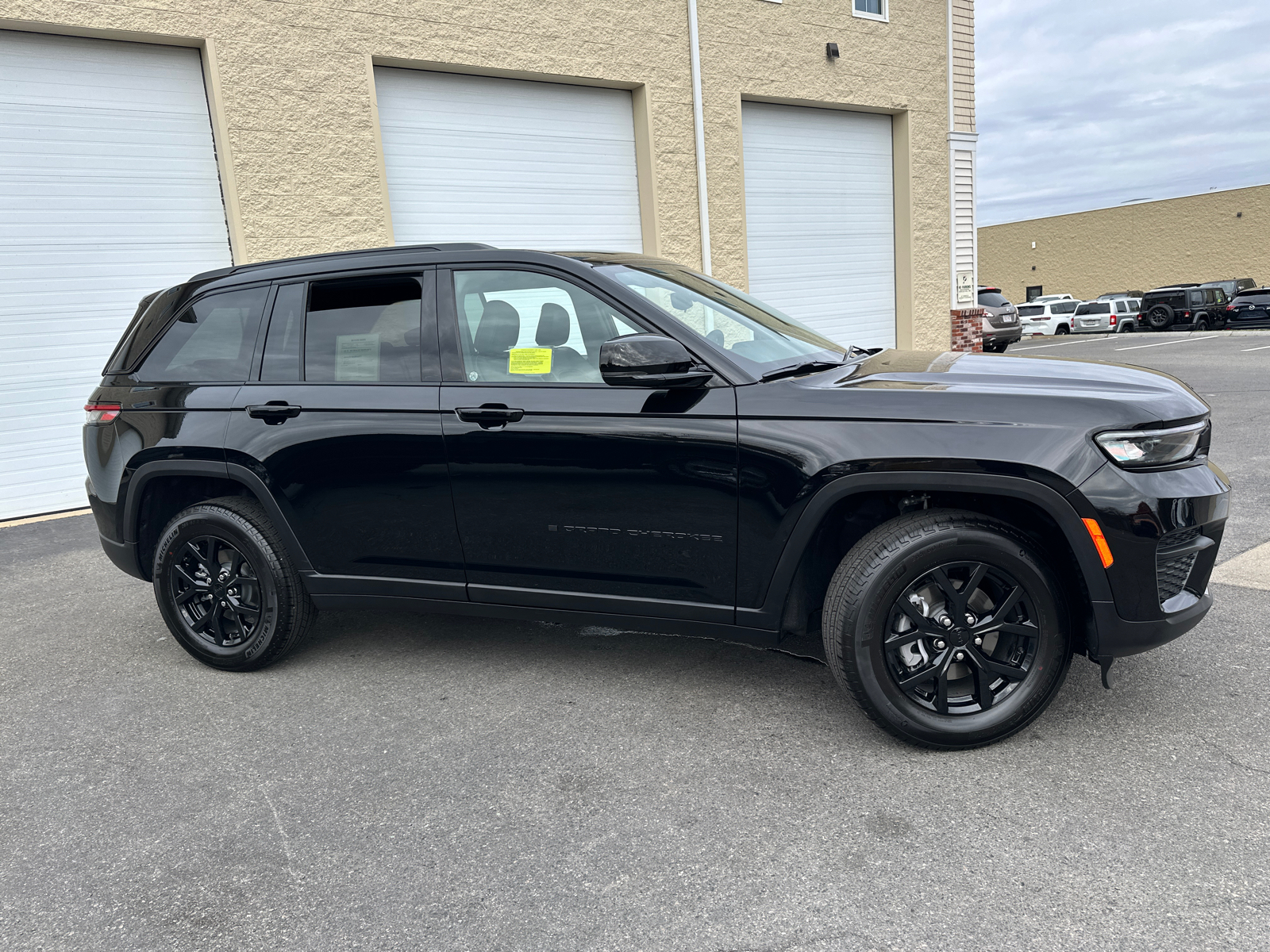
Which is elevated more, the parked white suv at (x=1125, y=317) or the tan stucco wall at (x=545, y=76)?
the tan stucco wall at (x=545, y=76)

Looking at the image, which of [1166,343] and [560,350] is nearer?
[560,350]

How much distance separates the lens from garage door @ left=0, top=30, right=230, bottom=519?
306 inches

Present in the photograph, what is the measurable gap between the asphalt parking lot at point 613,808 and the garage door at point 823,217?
904cm

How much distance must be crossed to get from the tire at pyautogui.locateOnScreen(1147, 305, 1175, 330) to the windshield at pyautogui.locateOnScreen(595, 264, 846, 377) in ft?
102

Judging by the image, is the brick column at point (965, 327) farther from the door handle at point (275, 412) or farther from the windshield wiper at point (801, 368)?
the door handle at point (275, 412)

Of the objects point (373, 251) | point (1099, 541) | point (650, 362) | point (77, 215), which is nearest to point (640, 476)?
point (650, 362)

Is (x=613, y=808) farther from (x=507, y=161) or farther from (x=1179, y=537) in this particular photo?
(x=507, y=161)

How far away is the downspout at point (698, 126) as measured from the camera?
11.0 m

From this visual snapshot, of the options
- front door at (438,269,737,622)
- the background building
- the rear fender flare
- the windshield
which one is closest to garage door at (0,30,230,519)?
the background building

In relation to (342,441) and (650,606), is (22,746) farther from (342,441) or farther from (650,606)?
(650,606)

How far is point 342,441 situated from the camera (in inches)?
143

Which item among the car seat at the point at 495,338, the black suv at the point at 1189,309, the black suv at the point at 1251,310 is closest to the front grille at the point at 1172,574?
the car seat at the point at 495,338

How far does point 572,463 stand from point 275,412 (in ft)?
4.56

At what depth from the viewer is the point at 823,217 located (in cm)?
1290
